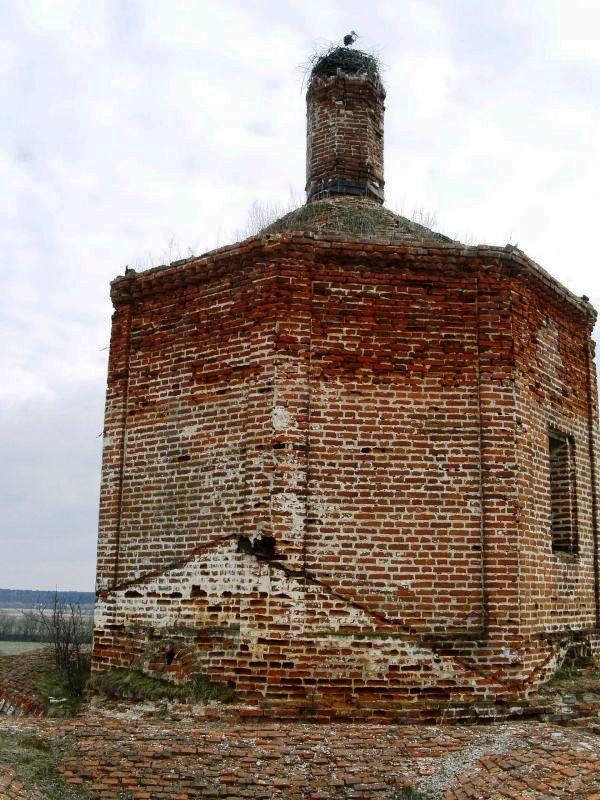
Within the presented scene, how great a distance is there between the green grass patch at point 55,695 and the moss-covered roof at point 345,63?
27.5ft

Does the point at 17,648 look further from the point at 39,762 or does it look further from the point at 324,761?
the point at 324,761

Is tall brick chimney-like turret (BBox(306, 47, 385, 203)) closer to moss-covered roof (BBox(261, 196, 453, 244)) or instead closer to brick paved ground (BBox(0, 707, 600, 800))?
moss-covered roof (BBox(261, 196, 453, 244))

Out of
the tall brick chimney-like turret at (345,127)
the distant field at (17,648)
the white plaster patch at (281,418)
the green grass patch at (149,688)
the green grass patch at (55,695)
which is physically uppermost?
the tall brick chimney-like turret at (345,127)

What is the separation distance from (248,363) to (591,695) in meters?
4.26

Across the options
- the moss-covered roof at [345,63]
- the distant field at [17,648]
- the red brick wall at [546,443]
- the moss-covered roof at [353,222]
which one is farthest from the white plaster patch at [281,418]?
the distant field at [17,648]

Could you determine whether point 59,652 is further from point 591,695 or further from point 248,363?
point 591,695

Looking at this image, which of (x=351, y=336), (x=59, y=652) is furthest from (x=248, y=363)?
(x=59, y=652)

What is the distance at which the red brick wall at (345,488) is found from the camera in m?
6.52

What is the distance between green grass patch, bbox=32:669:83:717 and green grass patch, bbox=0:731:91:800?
79.9 inches

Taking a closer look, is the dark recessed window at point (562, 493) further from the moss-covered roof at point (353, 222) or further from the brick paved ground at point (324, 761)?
the moss-covered roof at point (353, 222)

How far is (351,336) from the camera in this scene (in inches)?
279

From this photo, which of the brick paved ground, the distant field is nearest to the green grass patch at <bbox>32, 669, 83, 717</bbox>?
the brick paved ground

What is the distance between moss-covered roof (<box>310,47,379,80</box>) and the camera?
34.2 feet

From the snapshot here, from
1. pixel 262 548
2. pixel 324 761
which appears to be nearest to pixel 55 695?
pixel 262 548
